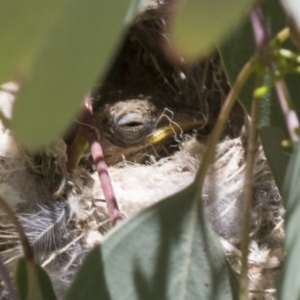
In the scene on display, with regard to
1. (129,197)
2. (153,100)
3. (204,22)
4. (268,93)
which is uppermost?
(204,22)

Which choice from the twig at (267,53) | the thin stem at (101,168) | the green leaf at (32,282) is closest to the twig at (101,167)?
the thin stem at (101,168)

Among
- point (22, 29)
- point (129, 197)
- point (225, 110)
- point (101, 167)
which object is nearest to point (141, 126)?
point (129, 197)

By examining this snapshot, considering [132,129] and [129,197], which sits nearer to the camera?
[129,197]

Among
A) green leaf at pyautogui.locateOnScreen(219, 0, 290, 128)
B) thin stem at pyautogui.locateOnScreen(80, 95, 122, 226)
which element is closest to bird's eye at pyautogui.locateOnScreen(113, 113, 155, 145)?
thin stem at pyautogui.locateOnScreen(80, 95, 122, 226)

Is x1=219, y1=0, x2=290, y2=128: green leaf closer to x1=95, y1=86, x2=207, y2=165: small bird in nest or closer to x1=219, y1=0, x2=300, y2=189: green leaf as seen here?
x1=219, y1=0, x2=300, y2=189: green leaf

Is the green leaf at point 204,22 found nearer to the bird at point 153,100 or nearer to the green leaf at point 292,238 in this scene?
the green leaf at point 292,238

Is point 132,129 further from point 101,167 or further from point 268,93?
point 268,93

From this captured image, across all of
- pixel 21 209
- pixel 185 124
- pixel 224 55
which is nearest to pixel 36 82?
pixel 224 55

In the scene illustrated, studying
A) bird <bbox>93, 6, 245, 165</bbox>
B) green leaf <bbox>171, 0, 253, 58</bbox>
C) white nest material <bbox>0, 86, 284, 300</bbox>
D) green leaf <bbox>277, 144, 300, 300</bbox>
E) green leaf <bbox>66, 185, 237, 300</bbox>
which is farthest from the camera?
bird <bbox>93, 6, 245, 165</bbox>
